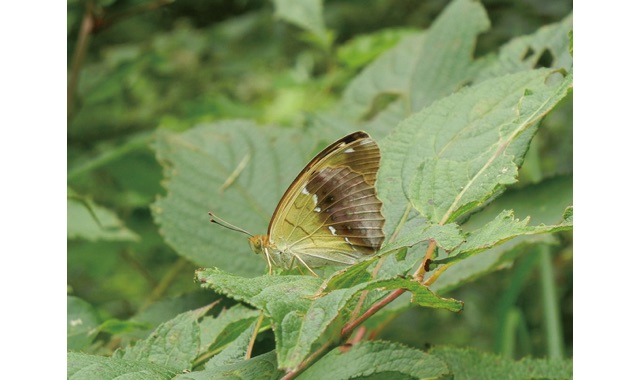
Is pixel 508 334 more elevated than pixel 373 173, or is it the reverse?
pixel 373 173

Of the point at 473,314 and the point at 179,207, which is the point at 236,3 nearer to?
the point at 473,314

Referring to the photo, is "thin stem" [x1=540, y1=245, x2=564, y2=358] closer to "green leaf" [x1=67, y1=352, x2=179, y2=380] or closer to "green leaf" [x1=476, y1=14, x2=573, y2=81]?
"green leaf" [x1=476, y1=14, x2=573, y2=81]

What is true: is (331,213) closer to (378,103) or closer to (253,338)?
(253,338)

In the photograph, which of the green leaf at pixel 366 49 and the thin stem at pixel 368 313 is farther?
the green leaf at pixel 366 49

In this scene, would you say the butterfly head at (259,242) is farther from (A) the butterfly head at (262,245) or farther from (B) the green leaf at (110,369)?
(B) the green leaf at (110,369)

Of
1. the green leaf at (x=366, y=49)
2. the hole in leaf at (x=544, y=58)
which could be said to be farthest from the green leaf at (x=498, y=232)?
the green leaf at (x=366, y=49)

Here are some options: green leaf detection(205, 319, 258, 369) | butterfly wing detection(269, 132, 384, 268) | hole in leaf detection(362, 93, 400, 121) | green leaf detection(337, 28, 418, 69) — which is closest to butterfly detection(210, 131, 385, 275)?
butterfly wing detection(269, 132, 384, 268)
